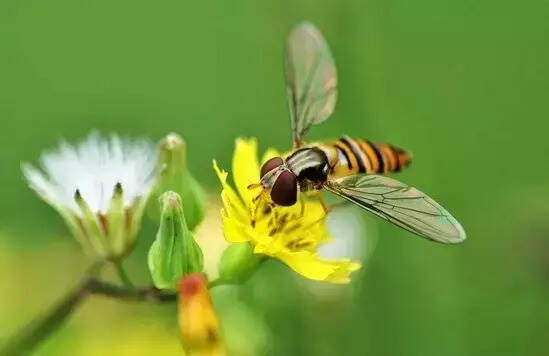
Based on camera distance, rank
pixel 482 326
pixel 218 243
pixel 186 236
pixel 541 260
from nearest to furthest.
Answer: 1. pixel 186 236
2. pixel 218 243
3. pixel 541 260
4. pixel 482 326

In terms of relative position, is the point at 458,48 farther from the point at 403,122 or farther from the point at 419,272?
the point at 419,272

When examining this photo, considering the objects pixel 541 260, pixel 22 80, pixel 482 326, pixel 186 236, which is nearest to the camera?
pixel 186 236

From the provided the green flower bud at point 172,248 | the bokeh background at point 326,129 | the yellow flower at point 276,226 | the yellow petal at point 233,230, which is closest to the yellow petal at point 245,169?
the yellow flower at point 276,226

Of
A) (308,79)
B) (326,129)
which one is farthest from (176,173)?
(326,129)

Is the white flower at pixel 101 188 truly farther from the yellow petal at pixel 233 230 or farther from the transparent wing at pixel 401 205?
the transparent wing at pixel 401 205

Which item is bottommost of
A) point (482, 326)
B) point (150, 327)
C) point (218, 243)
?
point (482, 326)

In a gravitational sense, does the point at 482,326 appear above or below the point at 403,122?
below

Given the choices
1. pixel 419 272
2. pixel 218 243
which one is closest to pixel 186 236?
pixel 218 243
